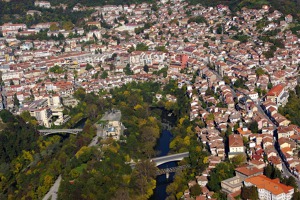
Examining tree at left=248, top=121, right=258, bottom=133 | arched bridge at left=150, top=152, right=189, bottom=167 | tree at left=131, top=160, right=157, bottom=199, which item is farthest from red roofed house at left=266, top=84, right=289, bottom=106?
tree at left=131, top=160, right=157, bottom=199

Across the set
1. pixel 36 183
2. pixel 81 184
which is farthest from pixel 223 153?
pixel 36 183

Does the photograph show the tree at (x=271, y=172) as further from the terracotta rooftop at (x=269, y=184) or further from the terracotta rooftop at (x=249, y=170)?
the terracotta rooftop at (x=269, y=184)

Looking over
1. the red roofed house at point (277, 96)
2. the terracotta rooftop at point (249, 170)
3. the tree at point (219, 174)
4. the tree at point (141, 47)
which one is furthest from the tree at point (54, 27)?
the terracotta rooftop at point (249, 170)

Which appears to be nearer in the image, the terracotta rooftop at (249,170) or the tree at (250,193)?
the tree at (250,193)

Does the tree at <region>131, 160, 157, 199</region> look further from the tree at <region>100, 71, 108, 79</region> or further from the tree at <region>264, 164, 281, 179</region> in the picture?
the tree at <region>100, 71, 108, 79</region>

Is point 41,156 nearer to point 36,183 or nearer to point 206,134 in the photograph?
point 36,183

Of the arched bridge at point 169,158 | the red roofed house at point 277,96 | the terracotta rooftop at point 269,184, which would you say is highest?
the red roofed house at point 277,96
